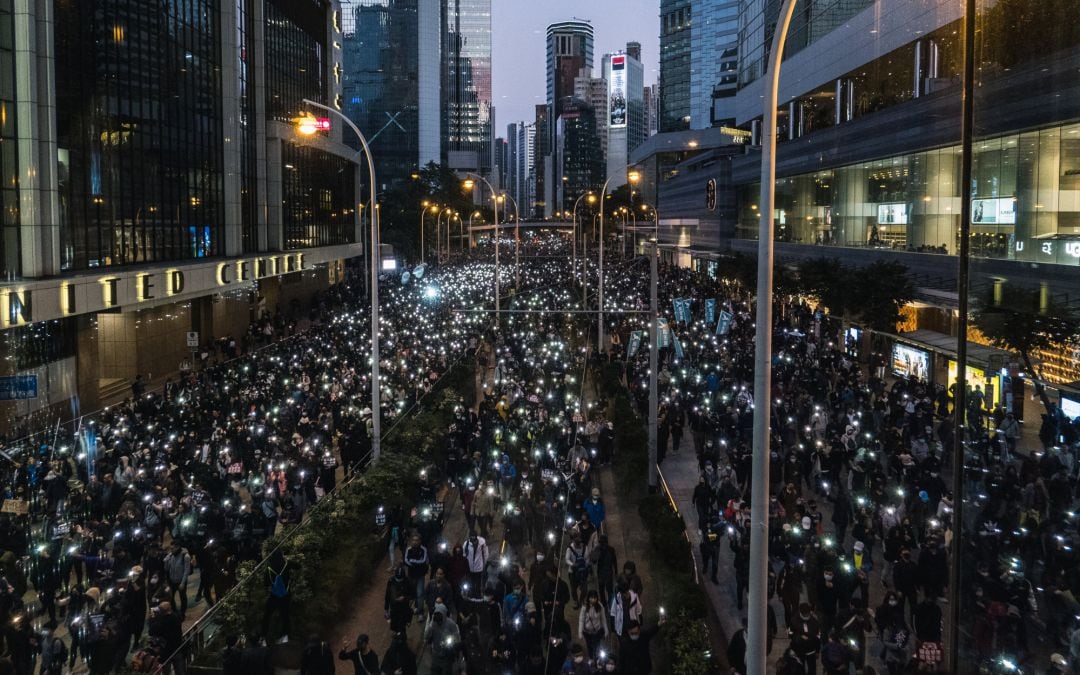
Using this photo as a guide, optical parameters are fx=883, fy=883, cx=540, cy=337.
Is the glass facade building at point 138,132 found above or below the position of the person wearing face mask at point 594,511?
above

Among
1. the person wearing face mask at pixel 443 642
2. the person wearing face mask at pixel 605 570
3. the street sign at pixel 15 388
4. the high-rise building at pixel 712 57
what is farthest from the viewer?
the high-rise building at pixel 712 57

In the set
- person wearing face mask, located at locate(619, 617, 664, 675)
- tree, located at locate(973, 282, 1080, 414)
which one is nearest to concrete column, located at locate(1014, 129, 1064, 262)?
tree, located at locate(973, 282, 1080, 414)

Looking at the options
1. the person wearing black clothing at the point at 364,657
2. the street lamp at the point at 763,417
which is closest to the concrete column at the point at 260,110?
the person wearing black clothing at the point at 364,657

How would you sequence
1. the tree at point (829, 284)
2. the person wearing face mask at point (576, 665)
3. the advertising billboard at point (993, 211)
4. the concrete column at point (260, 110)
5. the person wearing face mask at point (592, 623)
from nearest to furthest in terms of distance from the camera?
the advertising billboard at point (993, 211) < the person wearing face mask at point (576, 665) < the person wearing face mask at point (592, 623) < the tree at point (829, 284) < the concrete column at point (260, 110)

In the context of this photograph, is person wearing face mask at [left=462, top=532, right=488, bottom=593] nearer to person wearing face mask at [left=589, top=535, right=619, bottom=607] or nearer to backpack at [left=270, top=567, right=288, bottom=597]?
person wearing face mask at [left=589, top=535, right=619, bottom=607]

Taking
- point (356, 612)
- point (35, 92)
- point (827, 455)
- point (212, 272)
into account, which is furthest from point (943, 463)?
point (212, 272)

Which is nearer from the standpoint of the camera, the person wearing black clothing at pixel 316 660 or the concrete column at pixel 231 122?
the person wearing black clothing at pixel 316 660

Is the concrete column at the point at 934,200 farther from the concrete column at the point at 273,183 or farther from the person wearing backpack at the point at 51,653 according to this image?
the concrete column at the point at 273,183
